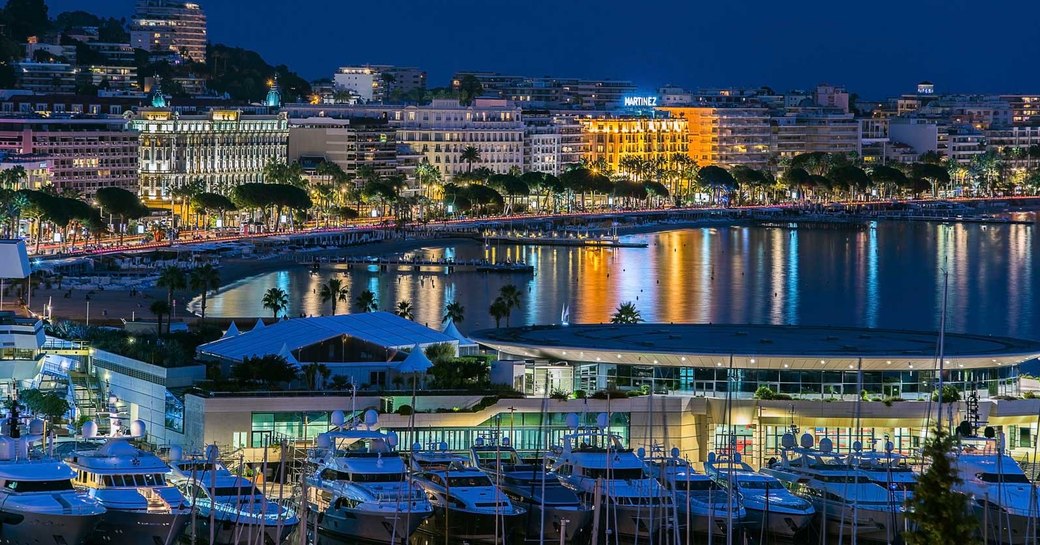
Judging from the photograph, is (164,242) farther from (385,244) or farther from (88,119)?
(88,119)

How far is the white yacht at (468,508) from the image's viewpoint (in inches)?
1072

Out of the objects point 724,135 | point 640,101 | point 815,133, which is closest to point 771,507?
point 724,135

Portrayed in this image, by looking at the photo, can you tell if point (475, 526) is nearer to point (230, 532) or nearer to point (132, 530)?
point (230, 532)

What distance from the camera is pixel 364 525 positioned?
1069 inches

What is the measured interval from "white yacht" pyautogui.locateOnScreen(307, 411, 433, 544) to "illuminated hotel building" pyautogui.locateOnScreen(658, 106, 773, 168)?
135m

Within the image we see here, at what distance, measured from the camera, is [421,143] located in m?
135

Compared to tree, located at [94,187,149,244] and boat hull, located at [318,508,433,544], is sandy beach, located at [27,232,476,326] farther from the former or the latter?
boat hull, located at [318,508,433,544]

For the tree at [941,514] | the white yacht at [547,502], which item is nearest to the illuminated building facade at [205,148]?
the white yacht at [547,502]

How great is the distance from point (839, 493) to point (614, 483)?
9.91 ft

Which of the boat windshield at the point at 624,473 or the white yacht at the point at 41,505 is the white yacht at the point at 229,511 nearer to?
the white yacht at the point at 41,505

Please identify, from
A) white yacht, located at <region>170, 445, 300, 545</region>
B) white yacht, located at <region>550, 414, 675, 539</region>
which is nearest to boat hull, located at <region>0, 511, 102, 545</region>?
white yacht, located at <region>170, 445, 300, 545</region>

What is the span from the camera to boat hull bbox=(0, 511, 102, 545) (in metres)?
25.2

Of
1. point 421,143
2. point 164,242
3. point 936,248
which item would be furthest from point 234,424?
point 421,143

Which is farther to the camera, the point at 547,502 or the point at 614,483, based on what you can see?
the point at 614,483
